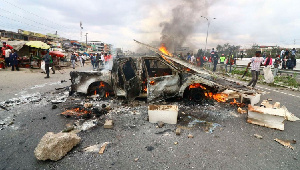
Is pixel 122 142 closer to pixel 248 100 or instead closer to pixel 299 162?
pixel 299 162

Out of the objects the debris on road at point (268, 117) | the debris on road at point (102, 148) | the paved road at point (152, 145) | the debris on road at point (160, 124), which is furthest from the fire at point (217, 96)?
the debris on road at point (102, 148)

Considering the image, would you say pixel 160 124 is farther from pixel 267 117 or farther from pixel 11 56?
pixel 11 56

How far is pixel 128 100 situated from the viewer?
17.3 ft

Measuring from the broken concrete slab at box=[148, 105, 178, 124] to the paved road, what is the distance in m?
0.19

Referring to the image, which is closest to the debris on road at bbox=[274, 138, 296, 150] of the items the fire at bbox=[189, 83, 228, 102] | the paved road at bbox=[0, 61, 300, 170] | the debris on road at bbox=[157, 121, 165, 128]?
the paved road at bbox=[0, 61, 300, 170]

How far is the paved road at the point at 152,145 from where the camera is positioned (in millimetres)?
2559

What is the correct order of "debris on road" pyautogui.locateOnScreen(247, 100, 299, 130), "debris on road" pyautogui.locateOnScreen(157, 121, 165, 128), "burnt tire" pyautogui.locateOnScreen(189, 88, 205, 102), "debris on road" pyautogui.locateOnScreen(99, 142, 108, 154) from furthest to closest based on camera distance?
"burnt tire" pyautogui.locateOnScreen(189, 88, 205, 102) → "debris on road" pyautogui.locateOnScreen(157, 121, 165, 128) → "debris on road" pyautogui.locateOnScreen(247, 100, 299, 130) → "debris on road" pyautogui.locateOnScreen(99, 142, 108, 154)

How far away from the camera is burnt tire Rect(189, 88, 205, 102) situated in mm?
5230

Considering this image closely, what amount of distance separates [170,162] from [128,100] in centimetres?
295

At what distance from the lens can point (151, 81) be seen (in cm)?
475

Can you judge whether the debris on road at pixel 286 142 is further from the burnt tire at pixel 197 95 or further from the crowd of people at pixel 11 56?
the crowd of people at pixel 11 56

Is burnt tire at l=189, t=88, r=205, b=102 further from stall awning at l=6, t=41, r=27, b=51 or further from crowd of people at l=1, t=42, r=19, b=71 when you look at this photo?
stall awning at l=6, t=41, r=27, b=51

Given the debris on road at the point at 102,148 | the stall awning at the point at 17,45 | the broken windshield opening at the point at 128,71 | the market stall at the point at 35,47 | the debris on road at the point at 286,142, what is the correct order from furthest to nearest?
the stall awning at the point at 17,45
the market stall at the point at 35,47
the broken windshield opening at the point at 128,71
the debris on road at the point at 286,142
the debris on road at the point at 102,148

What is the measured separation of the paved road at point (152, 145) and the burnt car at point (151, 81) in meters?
0.81
